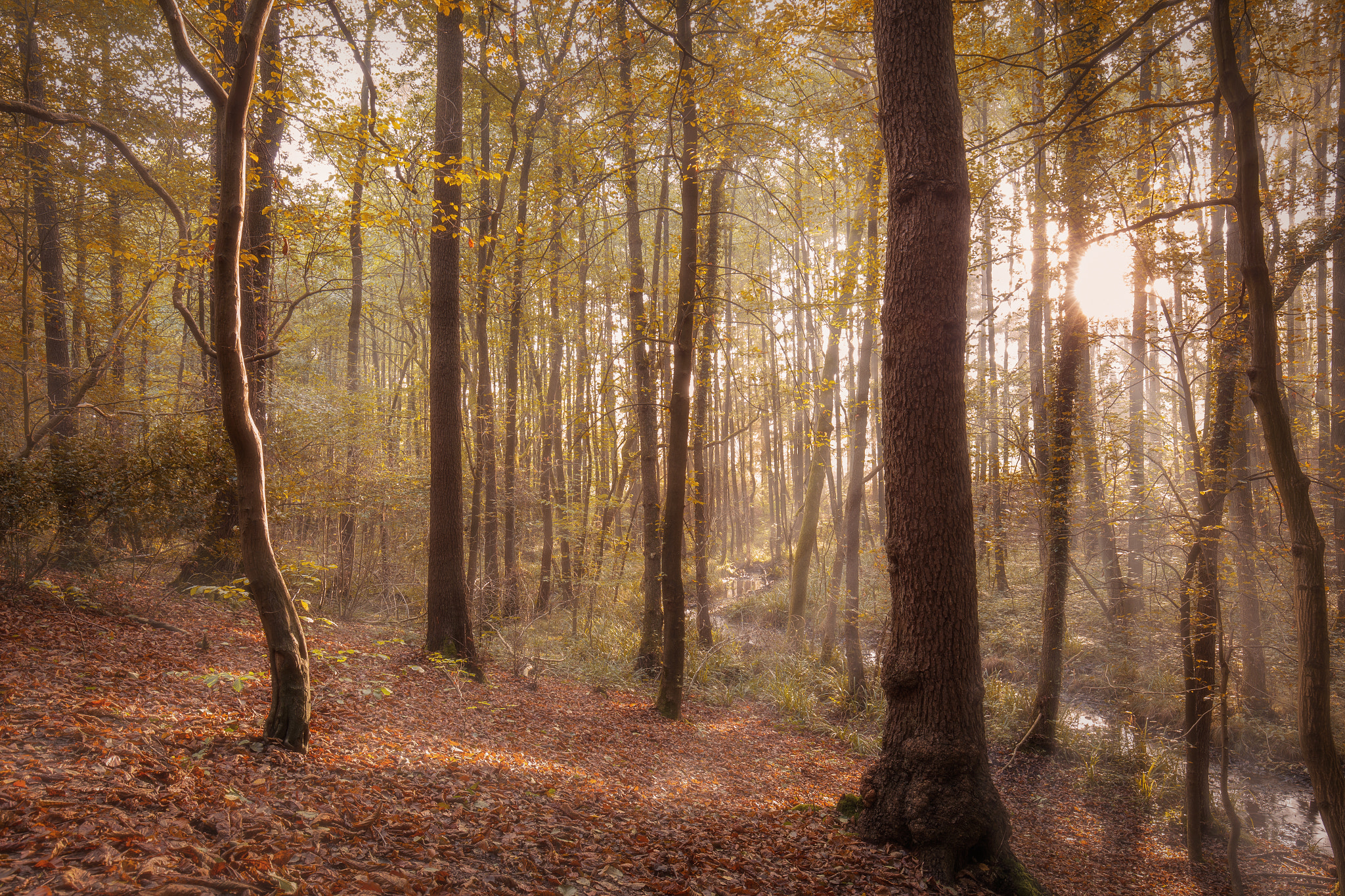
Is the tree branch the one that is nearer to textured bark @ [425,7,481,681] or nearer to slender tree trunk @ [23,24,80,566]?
textured bark @ [425,7,481,681]

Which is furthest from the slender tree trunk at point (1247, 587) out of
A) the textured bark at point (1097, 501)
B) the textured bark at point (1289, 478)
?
the textured bark at point (1289, 478)

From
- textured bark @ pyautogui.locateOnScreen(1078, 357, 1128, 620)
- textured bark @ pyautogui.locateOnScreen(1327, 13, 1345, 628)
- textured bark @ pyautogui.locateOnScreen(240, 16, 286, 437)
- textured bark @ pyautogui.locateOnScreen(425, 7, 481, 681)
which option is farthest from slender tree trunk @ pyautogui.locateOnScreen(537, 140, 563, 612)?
textured bark @ pyautogui.locateOnScreen(1327, 13, 1345, 628)

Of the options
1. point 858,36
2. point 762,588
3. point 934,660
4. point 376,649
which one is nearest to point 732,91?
point 858,36

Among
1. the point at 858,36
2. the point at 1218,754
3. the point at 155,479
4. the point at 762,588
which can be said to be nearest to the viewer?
the point at 155,479

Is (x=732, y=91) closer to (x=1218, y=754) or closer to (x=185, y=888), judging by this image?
(x=185, y=888)

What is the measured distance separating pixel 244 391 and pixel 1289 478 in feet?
19.7

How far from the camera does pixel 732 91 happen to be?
6441 mm

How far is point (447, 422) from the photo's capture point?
7.25 meters

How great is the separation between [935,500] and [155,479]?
8464 millimetres

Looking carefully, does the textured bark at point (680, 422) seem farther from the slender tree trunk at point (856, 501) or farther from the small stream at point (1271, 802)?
the small stream at point (1271, 802)

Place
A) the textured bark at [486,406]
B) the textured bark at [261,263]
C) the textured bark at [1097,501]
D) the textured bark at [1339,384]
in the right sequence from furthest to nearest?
the textured bark at [486,406] < the textured bark at [261,263] < the textured bark at [1339,384] < the textured bark at [1097,501]

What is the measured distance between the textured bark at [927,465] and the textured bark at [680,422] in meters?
3.50

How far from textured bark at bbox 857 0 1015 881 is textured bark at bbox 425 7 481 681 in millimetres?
5176

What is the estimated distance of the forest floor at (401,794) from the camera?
2.51m
